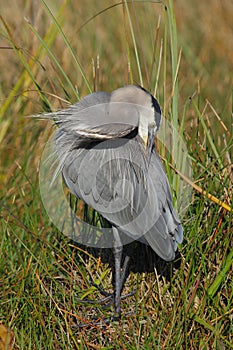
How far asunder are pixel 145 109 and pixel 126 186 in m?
0.44

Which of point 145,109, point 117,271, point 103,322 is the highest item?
point 145,109

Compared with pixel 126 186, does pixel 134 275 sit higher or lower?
lower

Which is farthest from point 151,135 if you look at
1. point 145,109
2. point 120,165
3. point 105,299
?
point 105,299

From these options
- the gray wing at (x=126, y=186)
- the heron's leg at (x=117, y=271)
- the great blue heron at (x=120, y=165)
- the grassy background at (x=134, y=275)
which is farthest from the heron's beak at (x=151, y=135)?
the heron's leg at (x=117, y=271)

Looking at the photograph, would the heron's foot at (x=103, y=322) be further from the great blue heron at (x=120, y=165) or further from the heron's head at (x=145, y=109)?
the heron's head at (x=145, y=109)

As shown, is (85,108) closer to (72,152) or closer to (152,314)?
(72,152)

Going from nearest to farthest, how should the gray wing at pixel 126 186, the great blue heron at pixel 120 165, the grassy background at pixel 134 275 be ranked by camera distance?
the grassy background at pixel 134 275 → the great blue heron at pixel 120 165 → the gray wing at pixel 126 186

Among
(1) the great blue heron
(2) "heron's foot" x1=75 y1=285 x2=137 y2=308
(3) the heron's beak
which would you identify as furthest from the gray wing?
(2) "heron's foot" x1=75 y1=285 x2=137 y2=308

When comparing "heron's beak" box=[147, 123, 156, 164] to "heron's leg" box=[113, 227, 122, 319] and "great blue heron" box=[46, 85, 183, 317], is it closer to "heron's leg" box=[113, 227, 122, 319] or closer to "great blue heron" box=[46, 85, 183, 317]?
"great blue heron" box=[46, 85, 183, 317]

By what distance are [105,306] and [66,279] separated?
9.7 inches

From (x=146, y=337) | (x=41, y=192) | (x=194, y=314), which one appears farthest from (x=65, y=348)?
(x=41, y=192)

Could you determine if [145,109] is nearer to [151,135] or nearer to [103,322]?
[151,135]

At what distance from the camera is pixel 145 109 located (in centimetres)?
297

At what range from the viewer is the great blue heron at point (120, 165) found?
3004 mm
